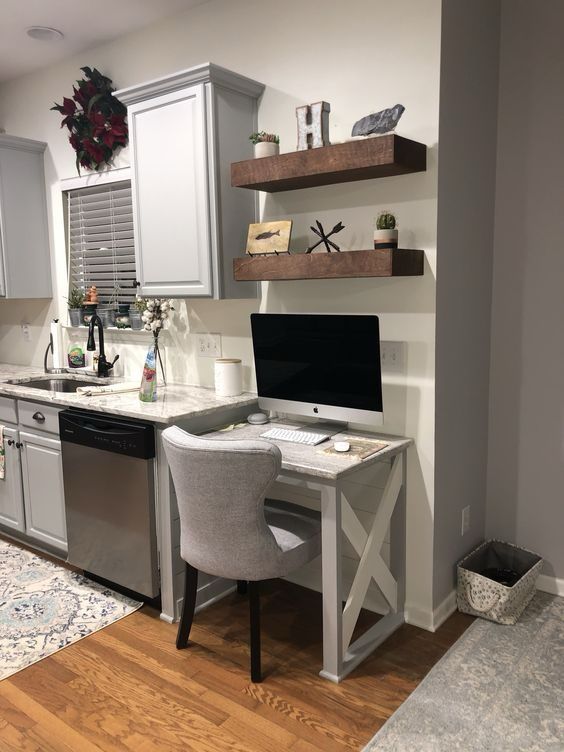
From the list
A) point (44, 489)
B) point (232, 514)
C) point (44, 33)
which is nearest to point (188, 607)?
point (232, 514)

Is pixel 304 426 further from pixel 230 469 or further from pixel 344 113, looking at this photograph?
pixel 344 113

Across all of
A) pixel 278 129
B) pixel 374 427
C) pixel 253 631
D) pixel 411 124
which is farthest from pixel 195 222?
pixel 253 631

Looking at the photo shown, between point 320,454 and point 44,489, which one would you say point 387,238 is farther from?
point 44,489

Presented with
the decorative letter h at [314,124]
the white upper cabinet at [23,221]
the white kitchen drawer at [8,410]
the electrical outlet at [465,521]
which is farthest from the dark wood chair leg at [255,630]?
the white upper cabinet at [23,221]

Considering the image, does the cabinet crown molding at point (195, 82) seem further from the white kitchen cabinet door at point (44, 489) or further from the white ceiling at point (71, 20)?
the white kitchen cabinet door at point (44, 489)

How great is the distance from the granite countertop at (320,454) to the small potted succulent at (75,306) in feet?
5.14

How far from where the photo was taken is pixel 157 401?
9.58ft

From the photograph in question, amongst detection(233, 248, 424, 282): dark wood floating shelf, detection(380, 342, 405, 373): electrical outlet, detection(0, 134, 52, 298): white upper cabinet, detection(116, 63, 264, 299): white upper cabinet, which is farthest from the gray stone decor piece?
detection(0, 134, 52, 298): white upper cabinet

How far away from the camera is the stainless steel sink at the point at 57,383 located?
12.1 feet

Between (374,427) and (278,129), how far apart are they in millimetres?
1424

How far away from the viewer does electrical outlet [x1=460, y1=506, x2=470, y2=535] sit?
2831 millimetres

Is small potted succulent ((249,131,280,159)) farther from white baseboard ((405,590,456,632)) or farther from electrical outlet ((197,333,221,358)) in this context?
white baseboard ((405,590,456,632))

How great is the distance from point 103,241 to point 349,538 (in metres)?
2.44

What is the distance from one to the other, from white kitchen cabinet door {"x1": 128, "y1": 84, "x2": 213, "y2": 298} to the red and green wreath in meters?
0.56
